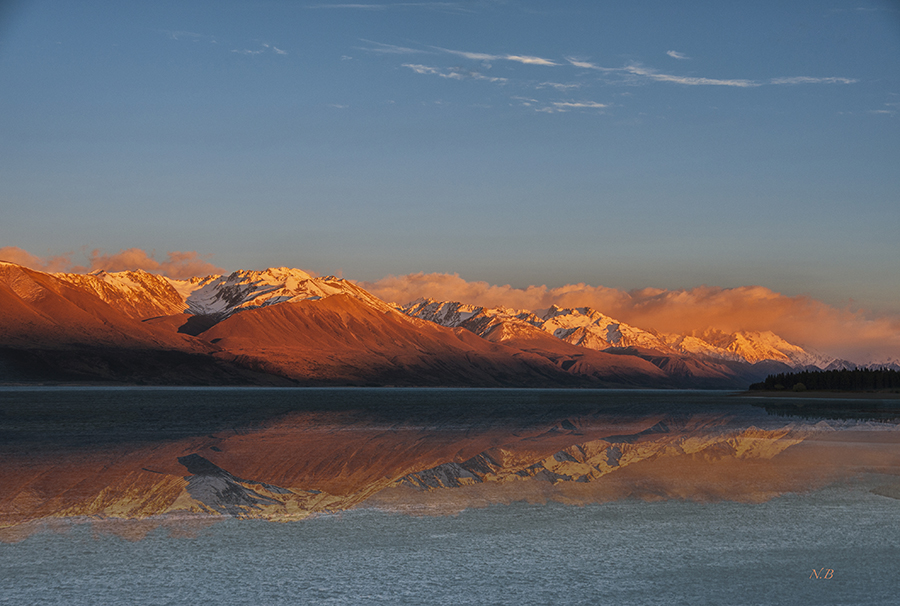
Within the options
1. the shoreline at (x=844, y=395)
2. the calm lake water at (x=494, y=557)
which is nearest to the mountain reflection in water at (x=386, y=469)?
the calm lake water at (x=494, y=557)

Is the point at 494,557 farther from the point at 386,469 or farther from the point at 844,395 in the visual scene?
the point at 844,395

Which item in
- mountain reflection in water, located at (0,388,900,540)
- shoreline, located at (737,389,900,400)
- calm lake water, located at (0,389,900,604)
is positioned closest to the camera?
calm lake water, located at (0,389,900,604)

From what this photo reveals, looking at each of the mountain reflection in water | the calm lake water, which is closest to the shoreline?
the mountain reflection in water

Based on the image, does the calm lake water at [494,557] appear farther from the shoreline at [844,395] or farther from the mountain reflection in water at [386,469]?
the shoreline at [844,395]

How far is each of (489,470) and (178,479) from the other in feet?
40.9

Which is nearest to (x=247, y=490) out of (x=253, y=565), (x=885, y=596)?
(x=253, y=565)

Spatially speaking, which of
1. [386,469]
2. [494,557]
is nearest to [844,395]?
[386,469]

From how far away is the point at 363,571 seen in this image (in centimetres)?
1614

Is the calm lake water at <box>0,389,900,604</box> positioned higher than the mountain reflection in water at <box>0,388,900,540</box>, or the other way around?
the calm lake water at <box>0,389,900,604</box>

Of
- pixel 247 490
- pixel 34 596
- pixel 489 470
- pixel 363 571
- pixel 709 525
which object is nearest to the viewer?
pixel 34 596

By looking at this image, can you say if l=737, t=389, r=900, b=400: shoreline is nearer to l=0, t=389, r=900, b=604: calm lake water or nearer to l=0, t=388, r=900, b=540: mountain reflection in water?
l=0, t=388, r=900, b=540: mountain reflection in water

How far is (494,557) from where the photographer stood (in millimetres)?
17422

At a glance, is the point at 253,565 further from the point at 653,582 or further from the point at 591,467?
the point at 591,467

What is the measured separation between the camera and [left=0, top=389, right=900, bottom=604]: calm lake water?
1458 cm
